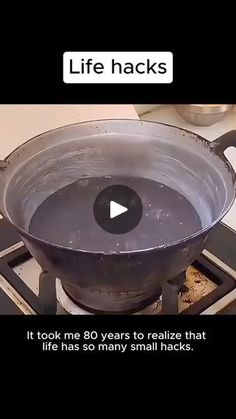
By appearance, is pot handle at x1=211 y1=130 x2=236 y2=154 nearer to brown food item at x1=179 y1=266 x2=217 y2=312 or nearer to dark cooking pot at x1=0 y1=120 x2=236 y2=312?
dark cooking pot at x1=0 y1=120 x2=236 y2=312

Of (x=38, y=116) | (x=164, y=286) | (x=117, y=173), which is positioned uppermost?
(x=38, y=116)

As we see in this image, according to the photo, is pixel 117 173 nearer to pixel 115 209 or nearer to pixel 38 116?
pixel 115 209

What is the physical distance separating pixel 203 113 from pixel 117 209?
11.1 inches

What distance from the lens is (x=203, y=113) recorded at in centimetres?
90

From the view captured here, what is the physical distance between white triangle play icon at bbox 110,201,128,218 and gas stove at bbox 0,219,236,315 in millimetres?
A: 95

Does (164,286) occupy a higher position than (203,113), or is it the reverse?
(203,113)

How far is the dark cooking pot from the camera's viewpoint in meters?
0.53

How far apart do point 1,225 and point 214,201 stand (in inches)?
10.1

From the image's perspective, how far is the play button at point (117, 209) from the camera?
0.68m

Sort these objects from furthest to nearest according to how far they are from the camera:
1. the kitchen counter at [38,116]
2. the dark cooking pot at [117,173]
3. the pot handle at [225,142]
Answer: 1. the kitchen counter at [38,116]
2. the pot handle at [225,142]
3. the dark cooking pot at [117,173]

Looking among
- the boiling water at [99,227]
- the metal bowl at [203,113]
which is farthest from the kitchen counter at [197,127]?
the boiling water at [99,227]

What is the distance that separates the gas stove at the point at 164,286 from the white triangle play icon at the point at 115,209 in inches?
3.7

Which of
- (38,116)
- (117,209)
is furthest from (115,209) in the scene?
(38,116)

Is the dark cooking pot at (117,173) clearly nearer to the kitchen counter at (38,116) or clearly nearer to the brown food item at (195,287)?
the brown food item at (195,287)
